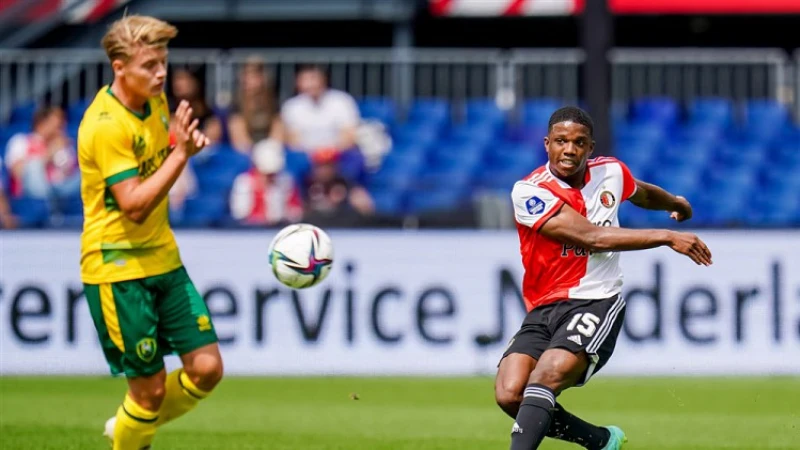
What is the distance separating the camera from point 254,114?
52.4ft

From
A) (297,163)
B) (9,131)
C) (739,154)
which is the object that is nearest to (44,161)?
(9,131)

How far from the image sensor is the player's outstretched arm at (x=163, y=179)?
6.99 meters

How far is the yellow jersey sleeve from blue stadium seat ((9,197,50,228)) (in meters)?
7.26

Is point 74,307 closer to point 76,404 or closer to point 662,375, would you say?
point 76,404

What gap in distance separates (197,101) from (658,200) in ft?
28.4

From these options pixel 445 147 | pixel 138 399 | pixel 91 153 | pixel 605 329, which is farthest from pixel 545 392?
pixel 445 147

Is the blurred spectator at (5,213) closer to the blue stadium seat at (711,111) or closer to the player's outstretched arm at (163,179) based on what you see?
the player's outstretched arm at (163,179)

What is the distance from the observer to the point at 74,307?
13.2m

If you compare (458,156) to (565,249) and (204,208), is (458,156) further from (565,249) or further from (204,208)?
(565,249)

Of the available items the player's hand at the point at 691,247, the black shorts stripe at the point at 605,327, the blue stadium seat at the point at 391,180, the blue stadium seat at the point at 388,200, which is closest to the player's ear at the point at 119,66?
the black shorts stripe at the point at 605,327

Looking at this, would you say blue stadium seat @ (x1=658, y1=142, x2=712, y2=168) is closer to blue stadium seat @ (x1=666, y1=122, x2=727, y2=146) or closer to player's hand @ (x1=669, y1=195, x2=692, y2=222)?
blue stadium seat @ (x1=666, y1=122, x2=727, y2=146)

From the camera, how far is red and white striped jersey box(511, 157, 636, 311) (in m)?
7.43

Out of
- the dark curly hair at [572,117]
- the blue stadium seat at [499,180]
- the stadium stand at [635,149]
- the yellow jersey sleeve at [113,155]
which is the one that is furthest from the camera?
the stadium stand at [635,149]

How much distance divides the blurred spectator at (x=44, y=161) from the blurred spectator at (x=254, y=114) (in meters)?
1.87
